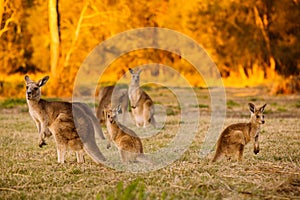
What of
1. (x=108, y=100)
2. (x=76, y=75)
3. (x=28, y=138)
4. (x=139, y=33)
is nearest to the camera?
(x=28, y=138)

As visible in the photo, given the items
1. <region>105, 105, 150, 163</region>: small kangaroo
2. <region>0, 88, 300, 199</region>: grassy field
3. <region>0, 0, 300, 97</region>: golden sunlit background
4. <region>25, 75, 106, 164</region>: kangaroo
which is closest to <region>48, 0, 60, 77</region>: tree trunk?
<region>0, 0, 300, 97</region>: golden sunlit background

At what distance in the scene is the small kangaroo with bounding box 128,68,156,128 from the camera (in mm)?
13273

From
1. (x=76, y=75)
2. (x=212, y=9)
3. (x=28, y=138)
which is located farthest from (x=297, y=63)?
(x=28, y=138)

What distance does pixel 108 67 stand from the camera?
114 ft

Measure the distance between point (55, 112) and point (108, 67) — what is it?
2659 centimetres

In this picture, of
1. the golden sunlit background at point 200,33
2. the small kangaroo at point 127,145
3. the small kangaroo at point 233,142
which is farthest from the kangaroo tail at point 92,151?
the golden sunlit background at point 200,33

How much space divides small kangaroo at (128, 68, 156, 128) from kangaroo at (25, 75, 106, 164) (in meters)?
4.52

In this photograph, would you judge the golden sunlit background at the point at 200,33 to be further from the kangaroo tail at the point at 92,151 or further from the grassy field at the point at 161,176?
the kangaroo tail at the point at 92,151

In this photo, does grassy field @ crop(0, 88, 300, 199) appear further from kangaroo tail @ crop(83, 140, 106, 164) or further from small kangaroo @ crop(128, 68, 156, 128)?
small kangaroo @ crop(128, 68, 156, 128)

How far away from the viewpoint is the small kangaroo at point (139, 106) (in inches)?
523

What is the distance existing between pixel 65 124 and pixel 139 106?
5826 mm

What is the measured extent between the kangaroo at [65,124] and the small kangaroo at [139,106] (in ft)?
14.8

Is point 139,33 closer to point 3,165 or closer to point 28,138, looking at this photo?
point 28,138

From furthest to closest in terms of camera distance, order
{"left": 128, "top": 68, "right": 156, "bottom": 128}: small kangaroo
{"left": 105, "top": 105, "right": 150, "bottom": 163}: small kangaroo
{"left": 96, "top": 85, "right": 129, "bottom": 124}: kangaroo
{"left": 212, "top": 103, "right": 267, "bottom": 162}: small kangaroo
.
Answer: {"left": 128, "top": 68, "right": 156, "bottom": 128}: small kangaroo, {"left": 96, "top": 85, "right": 129, "bottom": 124}: kangaroo, {"left": 105, "top": 105, "right": 150, "bottom": 163}: small kangaroo, {"left": 212, "top": 103, "right": 267, "bottom": 162}: small kangaroo
